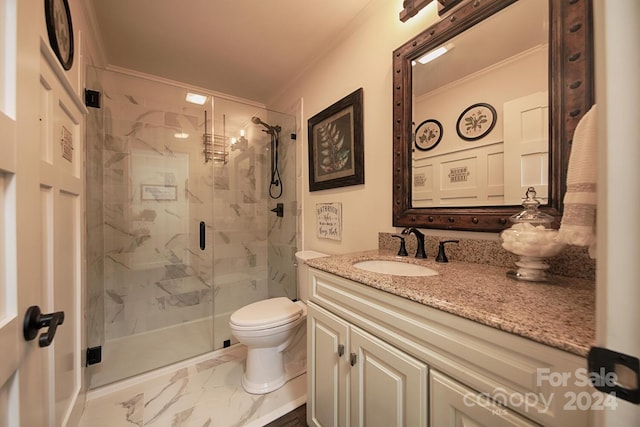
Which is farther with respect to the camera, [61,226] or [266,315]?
[266,315]

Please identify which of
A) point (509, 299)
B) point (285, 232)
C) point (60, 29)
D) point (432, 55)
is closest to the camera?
point (509, 299)

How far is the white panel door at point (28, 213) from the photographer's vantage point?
476 mm

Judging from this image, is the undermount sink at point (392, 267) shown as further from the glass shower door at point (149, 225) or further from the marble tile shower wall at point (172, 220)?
the glass shower door at point (149, 225)

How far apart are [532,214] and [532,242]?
13cm

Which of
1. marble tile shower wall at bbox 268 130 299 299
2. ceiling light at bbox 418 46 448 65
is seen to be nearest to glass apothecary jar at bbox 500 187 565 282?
ceiling light at bbox 418 46 448 65

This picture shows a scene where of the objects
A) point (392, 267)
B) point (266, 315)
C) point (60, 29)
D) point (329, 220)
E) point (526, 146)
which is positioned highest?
point (60, 29)

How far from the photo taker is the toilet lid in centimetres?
145

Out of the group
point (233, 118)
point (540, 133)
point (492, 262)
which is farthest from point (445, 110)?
point (233, 118)

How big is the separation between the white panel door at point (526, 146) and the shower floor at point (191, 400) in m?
1.62

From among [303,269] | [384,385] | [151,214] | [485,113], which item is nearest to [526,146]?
[485,113]

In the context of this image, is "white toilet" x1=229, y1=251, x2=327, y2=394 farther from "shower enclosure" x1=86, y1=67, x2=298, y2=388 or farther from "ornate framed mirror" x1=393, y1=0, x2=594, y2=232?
"ornate framed mirror" x1=393, y1=0, x2=594, y2=232

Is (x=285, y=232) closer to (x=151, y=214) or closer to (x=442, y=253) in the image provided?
(x=151, y=214)

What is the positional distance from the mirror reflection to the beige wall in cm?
20

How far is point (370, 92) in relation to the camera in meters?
1.53
